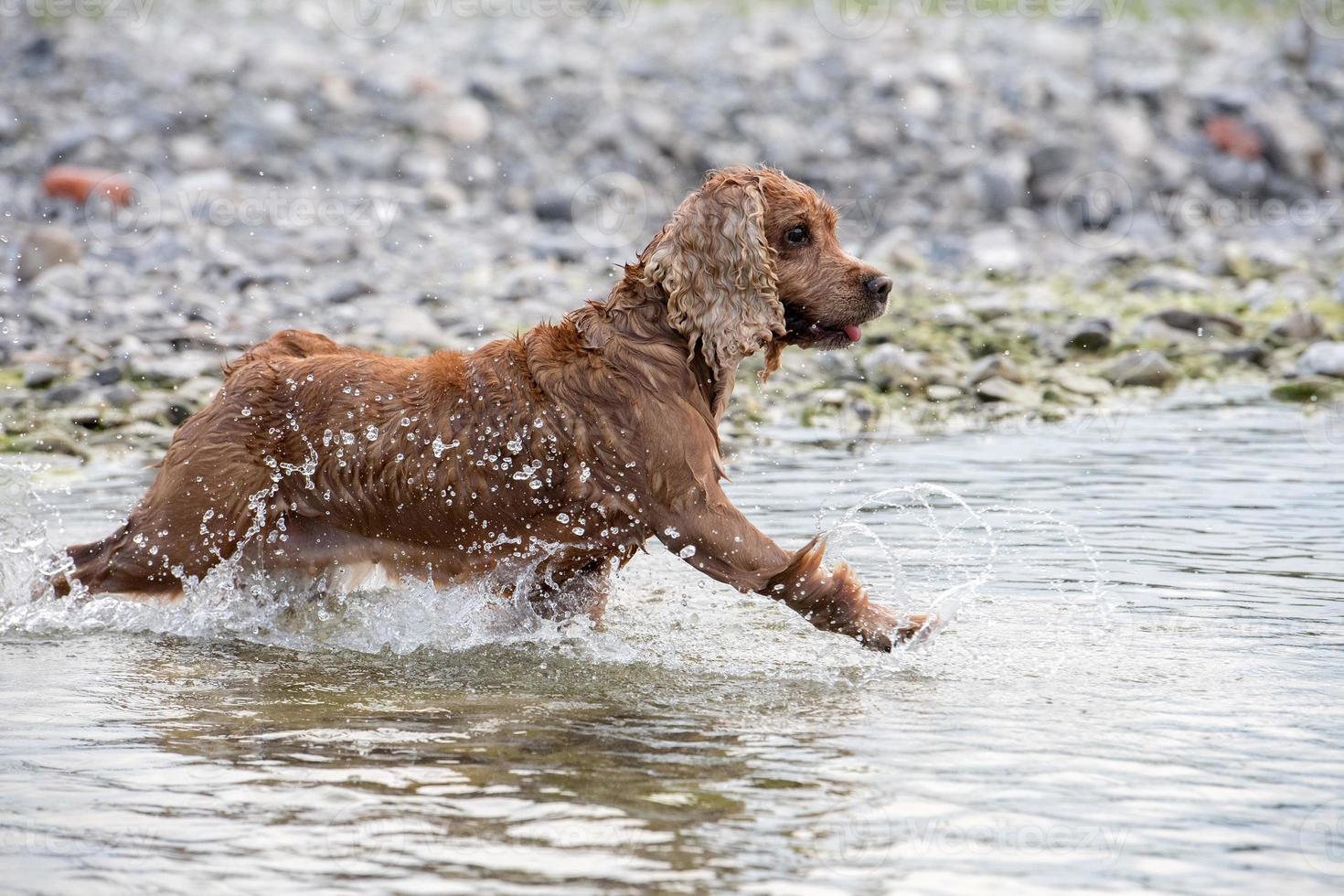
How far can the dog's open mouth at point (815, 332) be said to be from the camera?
235 inches

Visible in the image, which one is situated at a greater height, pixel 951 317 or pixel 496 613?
pixel 951 317

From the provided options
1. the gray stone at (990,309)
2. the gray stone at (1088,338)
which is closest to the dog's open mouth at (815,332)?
the gray stone at (1088,338)

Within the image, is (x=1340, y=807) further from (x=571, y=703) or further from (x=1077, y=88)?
(x=1077, y=88)

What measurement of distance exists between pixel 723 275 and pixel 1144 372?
6477mm

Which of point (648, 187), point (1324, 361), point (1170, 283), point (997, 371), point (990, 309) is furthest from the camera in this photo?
point (648, 187)

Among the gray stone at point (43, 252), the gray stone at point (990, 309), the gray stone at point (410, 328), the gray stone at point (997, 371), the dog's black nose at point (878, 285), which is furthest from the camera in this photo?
the gray stone at point (43, 252)

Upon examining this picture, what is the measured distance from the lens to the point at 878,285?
584cm

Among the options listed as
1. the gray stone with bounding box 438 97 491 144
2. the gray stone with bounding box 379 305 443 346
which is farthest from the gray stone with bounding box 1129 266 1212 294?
the gray stone with bounding box 438 97 491 144

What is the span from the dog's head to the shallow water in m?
1.06

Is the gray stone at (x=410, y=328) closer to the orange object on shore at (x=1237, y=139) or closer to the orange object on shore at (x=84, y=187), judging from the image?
the orange object on shore at (x=84, y=187)

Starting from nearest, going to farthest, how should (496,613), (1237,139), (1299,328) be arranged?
1. (496,613)
2. (1299,328)
3. (1237,139)

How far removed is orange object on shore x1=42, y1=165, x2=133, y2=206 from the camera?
16.5 m

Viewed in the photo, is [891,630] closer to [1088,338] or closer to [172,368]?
[172,368]

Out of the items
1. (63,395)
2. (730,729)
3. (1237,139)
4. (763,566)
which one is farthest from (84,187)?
(730,729)
